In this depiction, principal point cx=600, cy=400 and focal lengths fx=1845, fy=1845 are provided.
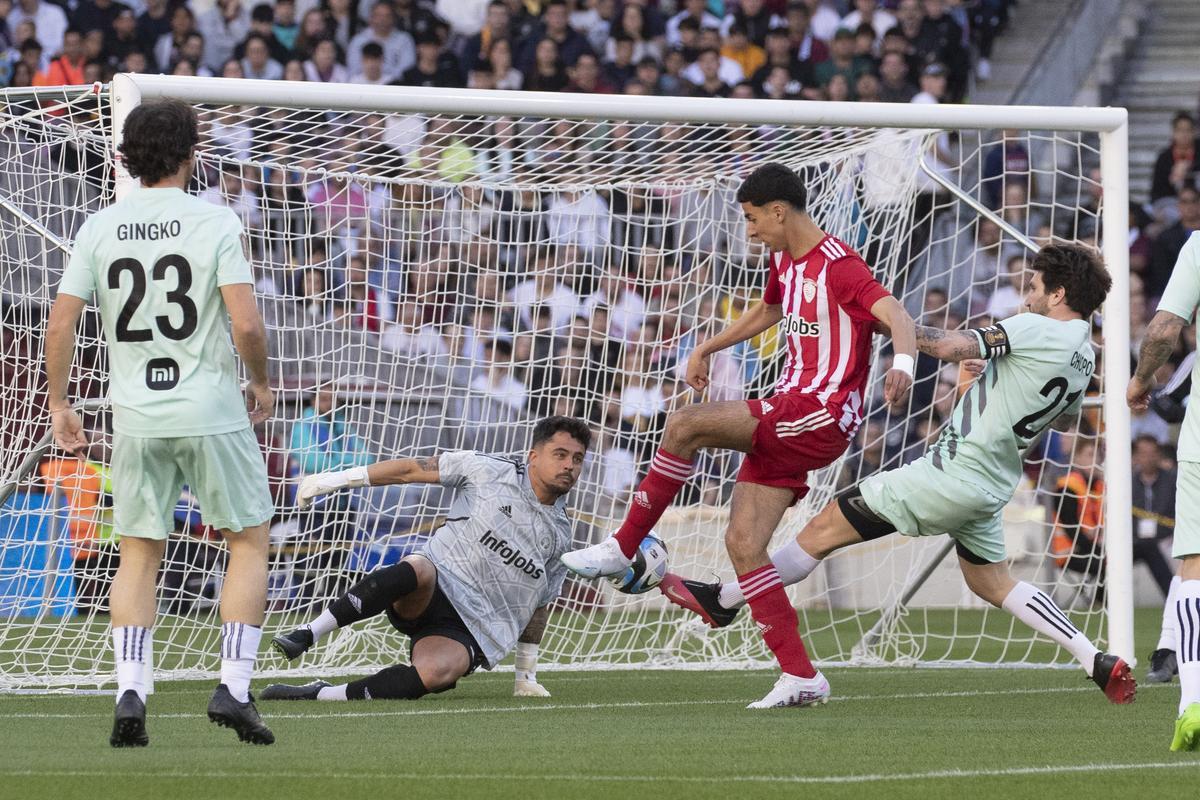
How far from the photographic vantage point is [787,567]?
7988 millimetres

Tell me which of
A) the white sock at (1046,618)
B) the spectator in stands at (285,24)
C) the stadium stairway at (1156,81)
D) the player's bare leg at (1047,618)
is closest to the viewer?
the player's bare leg at (1047,618)

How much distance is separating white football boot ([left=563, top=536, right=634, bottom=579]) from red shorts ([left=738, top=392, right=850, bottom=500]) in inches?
26.4

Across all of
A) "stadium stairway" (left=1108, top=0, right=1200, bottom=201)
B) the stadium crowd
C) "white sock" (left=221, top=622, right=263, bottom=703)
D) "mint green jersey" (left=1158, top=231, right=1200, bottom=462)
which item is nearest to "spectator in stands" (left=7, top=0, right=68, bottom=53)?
the stadium crowd

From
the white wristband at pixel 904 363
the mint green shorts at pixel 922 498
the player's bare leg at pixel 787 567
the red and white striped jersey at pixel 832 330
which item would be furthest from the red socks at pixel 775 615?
the white wristband at pixel 904 363

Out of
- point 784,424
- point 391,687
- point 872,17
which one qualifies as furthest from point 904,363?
point 872,17

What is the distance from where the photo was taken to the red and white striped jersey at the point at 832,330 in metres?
7.48

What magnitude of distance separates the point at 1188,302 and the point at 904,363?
1.13 m

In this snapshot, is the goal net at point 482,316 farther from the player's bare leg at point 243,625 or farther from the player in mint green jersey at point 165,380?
the player's bare leg at point 243,625

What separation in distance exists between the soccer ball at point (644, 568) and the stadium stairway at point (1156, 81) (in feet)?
43.8

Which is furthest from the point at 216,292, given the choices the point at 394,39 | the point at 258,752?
the point at 394,39

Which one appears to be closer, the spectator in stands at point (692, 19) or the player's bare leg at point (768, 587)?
the player's bare leg at point (768, 587)

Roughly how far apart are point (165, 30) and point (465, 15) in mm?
3089

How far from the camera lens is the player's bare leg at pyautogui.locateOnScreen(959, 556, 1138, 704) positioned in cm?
788

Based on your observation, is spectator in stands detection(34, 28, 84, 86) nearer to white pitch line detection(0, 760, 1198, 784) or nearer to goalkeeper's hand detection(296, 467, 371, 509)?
goalkeeper's hand detection(296, 467, 371, 509)
